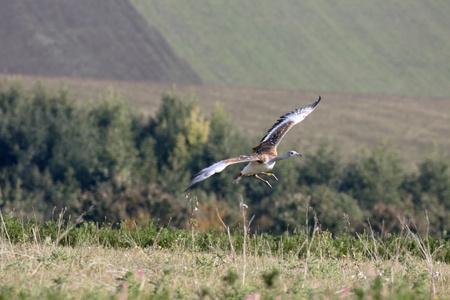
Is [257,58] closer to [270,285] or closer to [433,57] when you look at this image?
[433,57]

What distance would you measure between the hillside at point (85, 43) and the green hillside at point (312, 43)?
329 centimetres

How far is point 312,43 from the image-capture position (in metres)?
166

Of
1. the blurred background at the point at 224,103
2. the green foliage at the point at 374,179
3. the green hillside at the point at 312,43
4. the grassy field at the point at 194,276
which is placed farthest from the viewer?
the green hillside at the point at 312,43

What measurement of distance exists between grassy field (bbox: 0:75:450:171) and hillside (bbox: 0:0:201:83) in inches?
274

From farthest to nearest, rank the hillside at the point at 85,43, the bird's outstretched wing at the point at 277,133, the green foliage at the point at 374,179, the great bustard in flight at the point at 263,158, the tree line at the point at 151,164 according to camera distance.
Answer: the hillside at the point at 85,43 → the green foliage at the point at 374,179 → the tree line at the point at 151,164 → the bird's outstretched wing at the point at 277,133 → the great bustard in flight at the point at 263,158

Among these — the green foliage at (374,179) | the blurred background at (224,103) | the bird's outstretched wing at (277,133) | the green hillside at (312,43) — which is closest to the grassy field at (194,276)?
the bird's outstretched wing at (277,133)

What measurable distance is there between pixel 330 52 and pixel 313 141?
52839 millimetres

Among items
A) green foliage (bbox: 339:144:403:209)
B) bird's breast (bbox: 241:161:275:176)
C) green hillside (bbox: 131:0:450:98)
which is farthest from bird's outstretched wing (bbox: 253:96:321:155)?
green hillside (bbox: 131:0:450:98)

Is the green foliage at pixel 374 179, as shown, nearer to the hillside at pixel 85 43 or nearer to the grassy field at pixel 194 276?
the hillside at pixel 85 43

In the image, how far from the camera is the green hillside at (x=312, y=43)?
155m

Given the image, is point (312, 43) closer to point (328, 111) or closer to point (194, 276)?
point (328, 111)

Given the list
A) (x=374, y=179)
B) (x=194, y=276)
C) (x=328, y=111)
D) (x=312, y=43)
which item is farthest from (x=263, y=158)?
(x=312, y=43)

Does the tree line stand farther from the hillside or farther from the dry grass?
the dry grass

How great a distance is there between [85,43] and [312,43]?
52.4 metres
